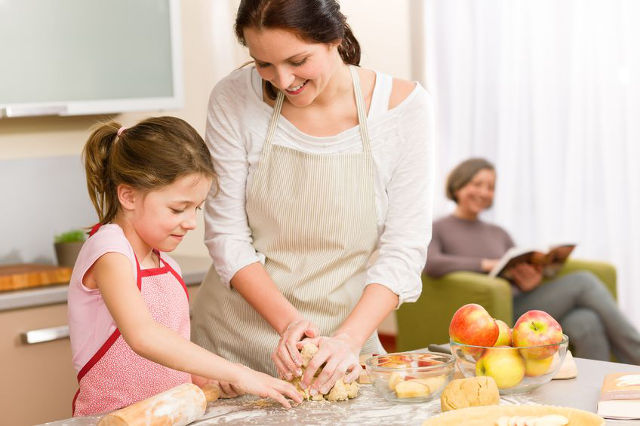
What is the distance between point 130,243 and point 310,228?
14.1 inches

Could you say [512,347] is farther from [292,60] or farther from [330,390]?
[292,60]

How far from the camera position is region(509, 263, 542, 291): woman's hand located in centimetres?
399

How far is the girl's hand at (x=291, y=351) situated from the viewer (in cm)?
155

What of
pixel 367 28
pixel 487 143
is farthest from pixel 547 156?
pixel 367 28

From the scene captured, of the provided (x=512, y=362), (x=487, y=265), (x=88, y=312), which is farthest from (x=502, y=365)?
(x=487, y=265)

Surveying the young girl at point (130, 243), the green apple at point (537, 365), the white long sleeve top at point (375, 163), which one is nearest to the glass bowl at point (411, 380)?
the green apple at point (537, 365)

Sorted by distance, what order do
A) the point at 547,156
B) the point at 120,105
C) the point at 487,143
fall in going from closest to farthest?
the point at 120,105, the point at 547,156, the point at 487,143

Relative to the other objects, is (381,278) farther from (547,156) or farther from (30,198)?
(547,156)

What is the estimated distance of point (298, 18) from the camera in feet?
A: 5.27

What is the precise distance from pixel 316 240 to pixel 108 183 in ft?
1.37

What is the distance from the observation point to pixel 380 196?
72.9 inches

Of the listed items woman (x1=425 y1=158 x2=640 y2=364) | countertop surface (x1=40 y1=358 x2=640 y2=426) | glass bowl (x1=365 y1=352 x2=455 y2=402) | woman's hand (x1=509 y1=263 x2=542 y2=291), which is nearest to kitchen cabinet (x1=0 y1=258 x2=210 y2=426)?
countertop surface (x1=40 y1=358 x2=640 y2=426)

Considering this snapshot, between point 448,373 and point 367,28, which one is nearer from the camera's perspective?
point 448,373

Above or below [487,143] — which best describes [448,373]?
below
